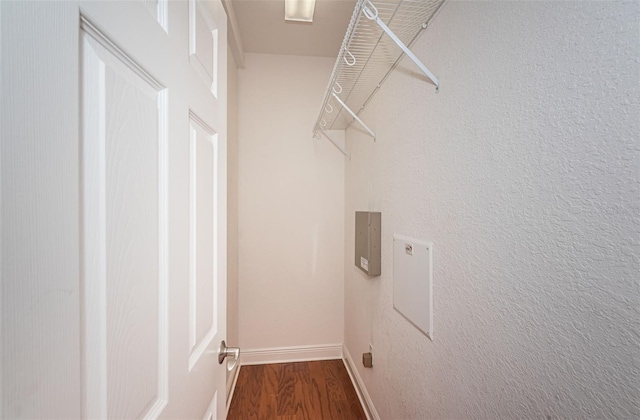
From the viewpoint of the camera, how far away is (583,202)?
0.47 meters

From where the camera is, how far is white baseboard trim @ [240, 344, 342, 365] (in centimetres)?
216

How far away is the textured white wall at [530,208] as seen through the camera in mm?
427

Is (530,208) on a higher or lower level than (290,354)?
higher

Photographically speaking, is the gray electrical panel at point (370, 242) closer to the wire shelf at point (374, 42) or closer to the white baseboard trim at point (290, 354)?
the wire shelf at point (374, 42)

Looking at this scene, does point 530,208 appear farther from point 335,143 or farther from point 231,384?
point 231,384

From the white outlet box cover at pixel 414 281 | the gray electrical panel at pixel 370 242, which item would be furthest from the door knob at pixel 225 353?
the gray electrical panel at pixel 370 242

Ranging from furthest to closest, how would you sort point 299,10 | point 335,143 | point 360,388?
1. point 335,143
2. point 360,388
3. point 299,10

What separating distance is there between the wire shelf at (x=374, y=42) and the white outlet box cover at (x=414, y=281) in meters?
0.62

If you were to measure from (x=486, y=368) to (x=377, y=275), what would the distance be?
0.81m

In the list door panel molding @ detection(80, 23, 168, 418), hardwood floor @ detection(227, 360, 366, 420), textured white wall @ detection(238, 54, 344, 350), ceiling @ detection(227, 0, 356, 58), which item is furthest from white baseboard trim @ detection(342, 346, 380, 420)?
ceiling @ detection(227, 0, 356, 58)

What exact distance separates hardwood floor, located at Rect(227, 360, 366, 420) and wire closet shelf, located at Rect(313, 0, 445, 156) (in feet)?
5.81

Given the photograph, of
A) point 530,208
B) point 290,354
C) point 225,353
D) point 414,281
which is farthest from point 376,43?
point 290,354

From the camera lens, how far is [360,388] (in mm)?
1764

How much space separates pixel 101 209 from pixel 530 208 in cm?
79
